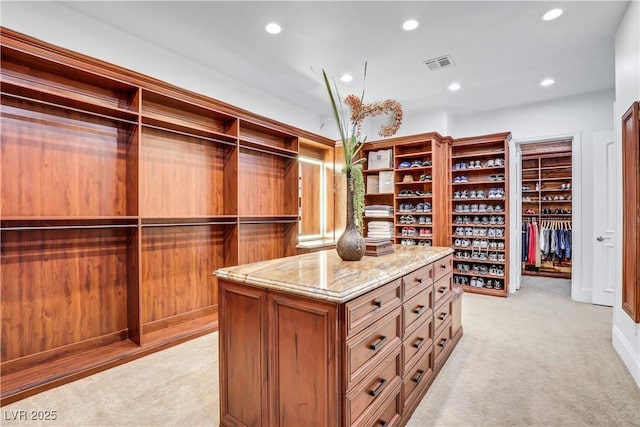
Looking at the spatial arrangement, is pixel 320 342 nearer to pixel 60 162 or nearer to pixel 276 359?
pixel 276 359

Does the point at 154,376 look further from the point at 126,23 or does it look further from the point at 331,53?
the point at 331,53

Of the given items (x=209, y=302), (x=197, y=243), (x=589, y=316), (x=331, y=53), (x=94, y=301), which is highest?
(x=331, y=53)

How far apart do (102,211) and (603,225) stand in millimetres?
5901

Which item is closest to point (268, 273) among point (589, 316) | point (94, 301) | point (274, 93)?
point (94, 301)

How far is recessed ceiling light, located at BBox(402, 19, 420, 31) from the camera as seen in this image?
2735mm

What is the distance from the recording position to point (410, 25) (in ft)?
9.16

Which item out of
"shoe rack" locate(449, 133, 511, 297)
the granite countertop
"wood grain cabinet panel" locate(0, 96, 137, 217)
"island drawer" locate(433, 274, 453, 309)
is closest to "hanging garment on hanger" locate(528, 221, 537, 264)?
"shoe rack" locate(449, 133, 511, 297)

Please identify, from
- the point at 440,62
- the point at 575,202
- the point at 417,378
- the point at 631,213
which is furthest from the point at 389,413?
the point at 575,202

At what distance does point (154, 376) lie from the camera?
242cm

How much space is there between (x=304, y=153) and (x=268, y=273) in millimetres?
3605

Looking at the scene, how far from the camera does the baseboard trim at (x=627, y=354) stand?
2332 mm

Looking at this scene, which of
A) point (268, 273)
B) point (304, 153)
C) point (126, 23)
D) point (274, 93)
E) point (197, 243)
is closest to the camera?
point (268, 273)

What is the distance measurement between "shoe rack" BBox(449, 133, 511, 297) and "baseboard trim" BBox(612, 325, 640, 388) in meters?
1.86

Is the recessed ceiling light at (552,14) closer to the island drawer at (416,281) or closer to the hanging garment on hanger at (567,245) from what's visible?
the island drawer at (416,281)
